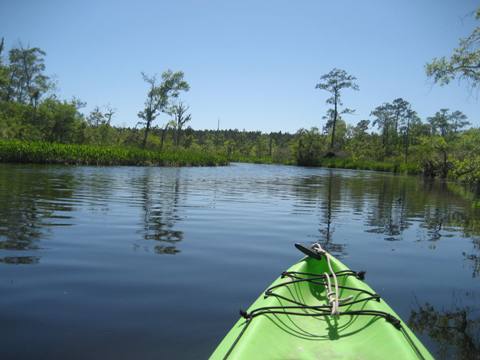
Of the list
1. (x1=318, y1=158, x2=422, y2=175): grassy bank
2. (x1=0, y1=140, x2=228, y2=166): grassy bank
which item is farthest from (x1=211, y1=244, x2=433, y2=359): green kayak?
(x1=318, y1=158, x2=422, y2=175): grassy bank

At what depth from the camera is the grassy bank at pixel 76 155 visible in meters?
28.5

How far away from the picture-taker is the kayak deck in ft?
9.34

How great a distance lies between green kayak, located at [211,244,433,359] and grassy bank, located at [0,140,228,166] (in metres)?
29.8

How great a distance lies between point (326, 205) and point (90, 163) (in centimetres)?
2600

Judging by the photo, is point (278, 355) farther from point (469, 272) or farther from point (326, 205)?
point (326, 205)

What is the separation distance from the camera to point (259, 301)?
3795 millimetres

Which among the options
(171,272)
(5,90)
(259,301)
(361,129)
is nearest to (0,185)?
(171,272)

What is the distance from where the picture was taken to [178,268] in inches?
233

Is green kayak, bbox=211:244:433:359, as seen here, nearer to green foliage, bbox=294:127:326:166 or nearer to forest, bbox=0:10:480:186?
forest, bbox=0:10:480:186

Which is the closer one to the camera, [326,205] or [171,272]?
[171,272]

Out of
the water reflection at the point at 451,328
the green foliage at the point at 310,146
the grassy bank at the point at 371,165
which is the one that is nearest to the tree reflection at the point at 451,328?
the water reflection at the point at 451,328

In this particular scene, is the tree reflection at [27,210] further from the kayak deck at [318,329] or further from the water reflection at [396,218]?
the water reflection at [396,218]

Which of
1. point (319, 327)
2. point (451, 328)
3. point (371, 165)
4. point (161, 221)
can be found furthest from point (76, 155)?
point (371, 165)

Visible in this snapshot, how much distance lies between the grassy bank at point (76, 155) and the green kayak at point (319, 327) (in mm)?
29799
